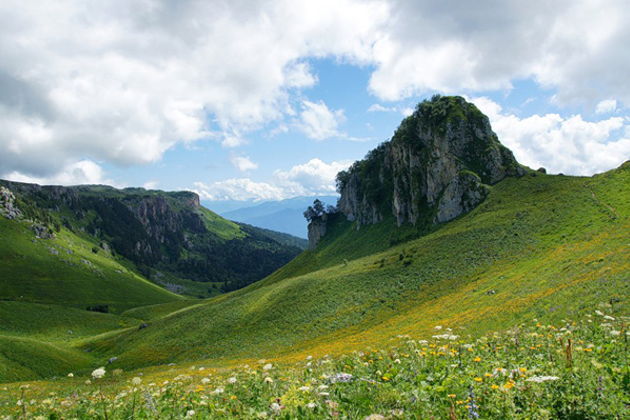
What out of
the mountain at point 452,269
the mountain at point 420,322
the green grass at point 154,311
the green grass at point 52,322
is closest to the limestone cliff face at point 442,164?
the mountain at point 452,269

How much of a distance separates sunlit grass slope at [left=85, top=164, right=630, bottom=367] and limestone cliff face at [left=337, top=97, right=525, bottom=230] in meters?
6.55

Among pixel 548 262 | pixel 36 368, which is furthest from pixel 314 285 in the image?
pixel 36 368

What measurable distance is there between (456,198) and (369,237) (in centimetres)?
3768

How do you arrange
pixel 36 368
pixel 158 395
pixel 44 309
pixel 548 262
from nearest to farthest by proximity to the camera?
1. pixel 158 395
2. pixel 548 262
3. pixel 36 368
4. pixel 44 309

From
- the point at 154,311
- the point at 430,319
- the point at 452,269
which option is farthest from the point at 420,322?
the point at 154,311

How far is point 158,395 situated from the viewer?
9.31 meters

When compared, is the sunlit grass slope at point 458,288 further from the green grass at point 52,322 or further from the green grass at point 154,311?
the green grass at point 154,311

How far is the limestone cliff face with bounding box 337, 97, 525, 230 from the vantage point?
92.0 metres

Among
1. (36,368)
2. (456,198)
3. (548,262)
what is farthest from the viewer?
(456,198)

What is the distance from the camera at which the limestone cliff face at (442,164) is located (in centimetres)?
9200

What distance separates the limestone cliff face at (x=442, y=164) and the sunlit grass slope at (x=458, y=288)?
655cm

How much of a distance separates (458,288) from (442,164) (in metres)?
59.8

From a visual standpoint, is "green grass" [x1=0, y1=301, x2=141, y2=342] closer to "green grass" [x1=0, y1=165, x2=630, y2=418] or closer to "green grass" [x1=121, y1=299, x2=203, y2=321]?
"green grass" [x1=0, y1=165, x2=630, y2=418]

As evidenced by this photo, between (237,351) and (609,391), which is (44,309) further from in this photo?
(609,391)
